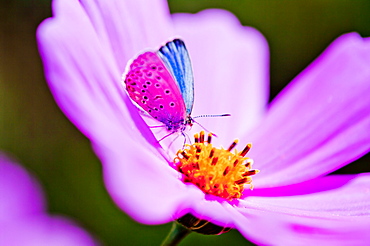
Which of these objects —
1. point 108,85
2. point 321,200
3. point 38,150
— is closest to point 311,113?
point 321,200

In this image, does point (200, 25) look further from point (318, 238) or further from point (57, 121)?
point (318, 238)

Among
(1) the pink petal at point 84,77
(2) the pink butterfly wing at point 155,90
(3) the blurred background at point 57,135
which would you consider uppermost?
(1) the pink petal at point 84,77

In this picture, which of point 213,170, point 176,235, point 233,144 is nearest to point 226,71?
point 233,144

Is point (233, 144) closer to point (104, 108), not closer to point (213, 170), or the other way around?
point (213, 170)

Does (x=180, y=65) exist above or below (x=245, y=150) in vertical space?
above

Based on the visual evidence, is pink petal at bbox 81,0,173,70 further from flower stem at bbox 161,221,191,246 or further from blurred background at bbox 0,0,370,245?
blurred background at bbox 0,0,370,245

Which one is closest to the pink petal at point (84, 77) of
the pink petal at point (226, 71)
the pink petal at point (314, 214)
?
the pink petal at point (314, 214)

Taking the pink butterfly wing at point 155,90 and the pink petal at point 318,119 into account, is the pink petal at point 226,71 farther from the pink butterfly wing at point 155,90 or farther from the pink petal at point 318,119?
the pink butterfly wing at point 155,90
